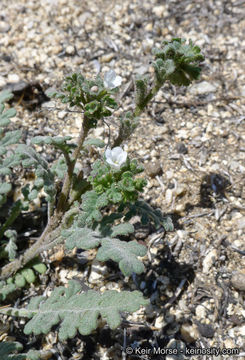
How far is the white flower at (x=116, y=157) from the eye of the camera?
2.54 m

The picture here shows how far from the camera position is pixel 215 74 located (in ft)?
14.0

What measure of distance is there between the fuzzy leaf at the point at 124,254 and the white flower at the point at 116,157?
19.2 inches

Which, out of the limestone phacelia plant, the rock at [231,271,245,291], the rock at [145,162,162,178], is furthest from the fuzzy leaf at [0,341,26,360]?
the rock at [145,162,162,178]

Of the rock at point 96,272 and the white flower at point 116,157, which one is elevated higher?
the white flower at point 116,157

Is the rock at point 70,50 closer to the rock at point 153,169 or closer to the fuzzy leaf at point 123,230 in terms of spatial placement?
the rock at point 153,169

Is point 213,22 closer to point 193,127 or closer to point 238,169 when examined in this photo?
point 193,127

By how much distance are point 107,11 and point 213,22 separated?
1210 mm

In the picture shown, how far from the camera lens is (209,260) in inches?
132

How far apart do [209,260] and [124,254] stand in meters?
1.13

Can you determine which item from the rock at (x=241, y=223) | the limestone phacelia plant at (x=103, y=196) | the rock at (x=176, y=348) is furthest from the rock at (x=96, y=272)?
the rock at (x=241, y=223)

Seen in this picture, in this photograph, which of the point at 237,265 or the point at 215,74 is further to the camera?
the point at 215,74

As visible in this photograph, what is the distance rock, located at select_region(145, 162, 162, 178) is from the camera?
3.74m

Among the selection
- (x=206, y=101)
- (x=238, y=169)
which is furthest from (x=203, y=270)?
(x=206, y=101)

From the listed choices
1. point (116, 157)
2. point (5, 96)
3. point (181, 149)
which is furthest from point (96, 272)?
point (5, 96)
